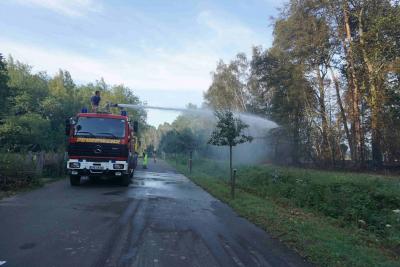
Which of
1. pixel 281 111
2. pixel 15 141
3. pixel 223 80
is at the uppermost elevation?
pixel 223 80

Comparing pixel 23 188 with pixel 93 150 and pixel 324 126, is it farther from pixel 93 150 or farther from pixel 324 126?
pixel 324 126

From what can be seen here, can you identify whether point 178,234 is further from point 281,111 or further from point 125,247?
point 281,111

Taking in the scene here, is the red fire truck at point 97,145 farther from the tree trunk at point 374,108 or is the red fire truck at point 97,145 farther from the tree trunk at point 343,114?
the tree trunk at point 343,114

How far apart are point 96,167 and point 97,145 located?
88 cm

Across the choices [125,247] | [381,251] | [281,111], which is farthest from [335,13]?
[125,247]

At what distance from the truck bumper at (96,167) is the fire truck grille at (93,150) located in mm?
286

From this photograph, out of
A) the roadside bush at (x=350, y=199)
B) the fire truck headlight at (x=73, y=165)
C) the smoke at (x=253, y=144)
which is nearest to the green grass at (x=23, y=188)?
the fire truck headlight at (x=73, y=165)

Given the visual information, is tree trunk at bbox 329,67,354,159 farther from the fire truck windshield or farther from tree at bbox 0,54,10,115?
tree at bbox 0,54,10,115

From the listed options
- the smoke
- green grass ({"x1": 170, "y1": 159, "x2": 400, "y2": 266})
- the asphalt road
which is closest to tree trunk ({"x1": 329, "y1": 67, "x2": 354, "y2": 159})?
the smoke

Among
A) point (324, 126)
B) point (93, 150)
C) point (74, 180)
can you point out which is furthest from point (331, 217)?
point (324, 126)

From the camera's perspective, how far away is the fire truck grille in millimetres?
14859

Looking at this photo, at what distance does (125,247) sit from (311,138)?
97.8 ft

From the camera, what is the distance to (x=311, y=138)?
33.7 metres

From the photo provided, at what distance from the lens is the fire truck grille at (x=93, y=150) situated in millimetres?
14859
